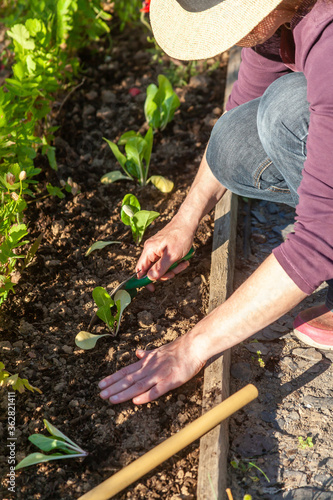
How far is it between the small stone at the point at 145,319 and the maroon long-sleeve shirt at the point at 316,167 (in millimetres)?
739

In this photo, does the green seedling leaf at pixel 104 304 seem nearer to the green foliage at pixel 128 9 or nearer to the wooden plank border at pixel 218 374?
the wooden plank border at pixel 218 374

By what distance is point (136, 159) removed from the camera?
7.83 feet

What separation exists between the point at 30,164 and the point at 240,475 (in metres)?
1.49

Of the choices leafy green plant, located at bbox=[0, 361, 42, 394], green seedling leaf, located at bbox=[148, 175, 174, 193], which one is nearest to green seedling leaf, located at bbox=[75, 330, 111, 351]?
leafy green plant, located at bbox=[0, 361, 42, 394]

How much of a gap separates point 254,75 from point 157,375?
1168 millimetres

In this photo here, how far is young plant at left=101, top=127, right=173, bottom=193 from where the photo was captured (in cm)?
237

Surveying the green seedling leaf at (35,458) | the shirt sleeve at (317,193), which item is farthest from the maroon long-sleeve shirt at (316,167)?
the green seedling leaf at (35,458)

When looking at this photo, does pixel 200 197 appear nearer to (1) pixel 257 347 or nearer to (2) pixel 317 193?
(1) pixel 257 347

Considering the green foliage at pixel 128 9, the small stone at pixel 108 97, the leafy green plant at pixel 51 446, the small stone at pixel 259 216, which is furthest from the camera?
the green foliage at pixel 128 9

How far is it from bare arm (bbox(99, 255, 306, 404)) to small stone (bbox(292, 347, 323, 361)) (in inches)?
19.4

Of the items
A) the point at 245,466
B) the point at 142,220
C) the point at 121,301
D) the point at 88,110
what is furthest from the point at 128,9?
the point at 245,466

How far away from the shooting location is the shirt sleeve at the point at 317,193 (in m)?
1.24

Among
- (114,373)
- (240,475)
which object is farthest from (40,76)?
(240,475)

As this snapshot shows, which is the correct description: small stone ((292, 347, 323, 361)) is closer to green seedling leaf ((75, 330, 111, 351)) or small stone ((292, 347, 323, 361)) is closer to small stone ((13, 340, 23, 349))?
green seedling leaf ((75, 330, 111, 351))
